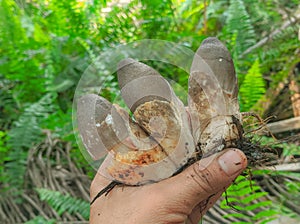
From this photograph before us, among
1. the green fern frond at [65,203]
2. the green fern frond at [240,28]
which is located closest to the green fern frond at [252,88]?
A: the green fern frond at [240,28]

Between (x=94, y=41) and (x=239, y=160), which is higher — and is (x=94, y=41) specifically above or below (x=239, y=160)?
below

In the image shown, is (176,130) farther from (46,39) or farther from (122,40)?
(46,39)

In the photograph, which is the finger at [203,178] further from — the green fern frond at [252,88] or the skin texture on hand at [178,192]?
the green fern frond at [252,88]

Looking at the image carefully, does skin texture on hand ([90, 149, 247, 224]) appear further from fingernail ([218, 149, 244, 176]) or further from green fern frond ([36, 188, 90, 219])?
green fern frond ([36, 188, 90, 219])

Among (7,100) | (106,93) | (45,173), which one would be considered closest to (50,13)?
(7,100)

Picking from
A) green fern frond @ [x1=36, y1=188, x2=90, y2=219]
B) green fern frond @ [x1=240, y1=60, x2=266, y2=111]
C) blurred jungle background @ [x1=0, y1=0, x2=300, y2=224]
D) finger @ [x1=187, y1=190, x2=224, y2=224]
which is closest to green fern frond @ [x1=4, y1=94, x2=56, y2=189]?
blurred jungle background @ [x1=0, y1=0, x2=300, y2=224]

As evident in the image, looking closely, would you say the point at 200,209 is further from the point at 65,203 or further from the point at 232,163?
the point at 65,203
